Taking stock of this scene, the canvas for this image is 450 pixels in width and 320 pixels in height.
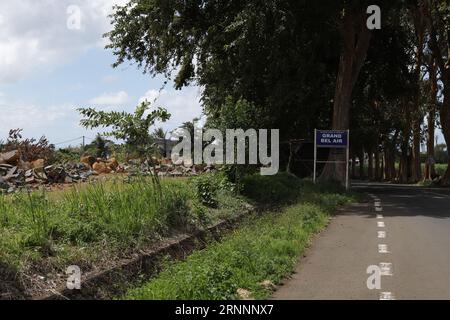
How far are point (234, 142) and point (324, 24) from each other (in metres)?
8.95

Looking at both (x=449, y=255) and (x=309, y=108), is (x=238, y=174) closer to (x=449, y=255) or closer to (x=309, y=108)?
(x=449, y=255)

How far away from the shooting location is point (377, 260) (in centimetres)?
981

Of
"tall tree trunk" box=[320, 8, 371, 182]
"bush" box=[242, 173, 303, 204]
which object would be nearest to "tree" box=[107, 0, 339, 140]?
"tall tree trunk" box=[320, 8, 371, 182]

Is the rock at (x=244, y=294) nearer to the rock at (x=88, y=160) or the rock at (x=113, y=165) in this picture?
the rock at (x=113, y=165)

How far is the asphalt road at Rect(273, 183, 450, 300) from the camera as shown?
765 cm

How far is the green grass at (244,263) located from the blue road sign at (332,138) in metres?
9.21

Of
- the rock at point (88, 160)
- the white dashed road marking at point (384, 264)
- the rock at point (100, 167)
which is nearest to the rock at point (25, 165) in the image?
the rock at point (100, 167)

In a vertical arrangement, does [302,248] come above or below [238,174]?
below

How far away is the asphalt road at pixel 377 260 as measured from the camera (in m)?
7.65

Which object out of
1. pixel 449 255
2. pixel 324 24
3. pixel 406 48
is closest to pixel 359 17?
pixel 324 24

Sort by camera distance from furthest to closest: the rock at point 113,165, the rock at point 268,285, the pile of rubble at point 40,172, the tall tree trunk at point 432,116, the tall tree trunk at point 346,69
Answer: the tall tree trunk at point 432,116, the rock at point 113,165, the tall tree trunk at point 346,69, the pile of rubble at point 40,172, the rock at point 268,285

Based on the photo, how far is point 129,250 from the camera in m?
9.13

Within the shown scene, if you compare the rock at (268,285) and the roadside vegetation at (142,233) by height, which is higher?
the roadside vegetation at (142,233)

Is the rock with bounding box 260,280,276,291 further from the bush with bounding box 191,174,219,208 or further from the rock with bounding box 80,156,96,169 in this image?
the rock with bounding box 80,156,96,169
